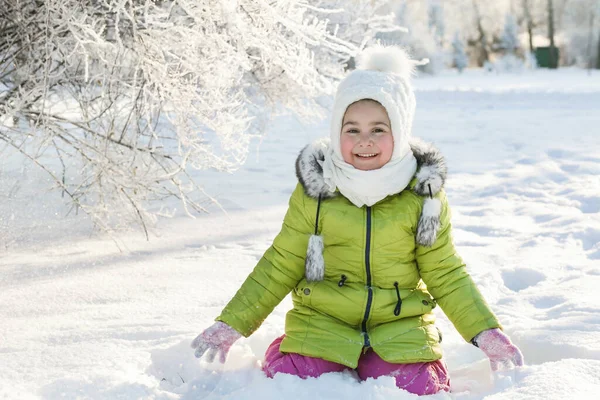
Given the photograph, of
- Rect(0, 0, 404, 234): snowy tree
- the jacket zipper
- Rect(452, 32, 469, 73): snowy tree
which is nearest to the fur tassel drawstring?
the jacket zipper

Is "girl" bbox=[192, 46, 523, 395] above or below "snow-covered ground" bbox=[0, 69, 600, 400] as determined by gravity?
above

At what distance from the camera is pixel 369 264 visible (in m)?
2.34

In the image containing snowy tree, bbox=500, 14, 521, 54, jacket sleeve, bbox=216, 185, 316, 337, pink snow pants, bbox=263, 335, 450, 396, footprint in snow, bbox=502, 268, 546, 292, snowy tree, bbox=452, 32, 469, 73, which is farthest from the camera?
snowy tree, bbox=500, 14, 521, 54

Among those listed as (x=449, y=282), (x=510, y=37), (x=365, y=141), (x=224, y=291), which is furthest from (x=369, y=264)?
(x=510, y=37)

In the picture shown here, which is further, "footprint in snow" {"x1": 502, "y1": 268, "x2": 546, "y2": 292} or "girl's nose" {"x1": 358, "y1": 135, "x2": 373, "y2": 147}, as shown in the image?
"footprint in snow" {"x1": 502, "y1": 268, "x2": 546, "y2": 292}

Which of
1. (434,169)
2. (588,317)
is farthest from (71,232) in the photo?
(588,317)

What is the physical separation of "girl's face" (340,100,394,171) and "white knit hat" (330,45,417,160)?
0.08ft

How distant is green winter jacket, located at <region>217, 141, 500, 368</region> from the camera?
2.28 metres

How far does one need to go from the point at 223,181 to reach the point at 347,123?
366 cm

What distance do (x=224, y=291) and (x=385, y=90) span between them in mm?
1336

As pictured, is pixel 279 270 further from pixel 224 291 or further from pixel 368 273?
pixel 224 291

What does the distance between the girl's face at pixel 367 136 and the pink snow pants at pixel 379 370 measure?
24.9 inches

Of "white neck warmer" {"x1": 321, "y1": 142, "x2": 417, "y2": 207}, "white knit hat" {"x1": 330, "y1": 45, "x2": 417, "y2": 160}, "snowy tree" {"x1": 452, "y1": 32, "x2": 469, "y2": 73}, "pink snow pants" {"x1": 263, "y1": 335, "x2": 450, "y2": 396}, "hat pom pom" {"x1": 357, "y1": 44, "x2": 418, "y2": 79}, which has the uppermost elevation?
"hat pom pom" {"x1": 357, "y1": 44, "x2": 418, "y2": 79}

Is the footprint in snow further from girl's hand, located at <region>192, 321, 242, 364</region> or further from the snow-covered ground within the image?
girl's hand, located at <region>192, 321, 242, 364</region>
